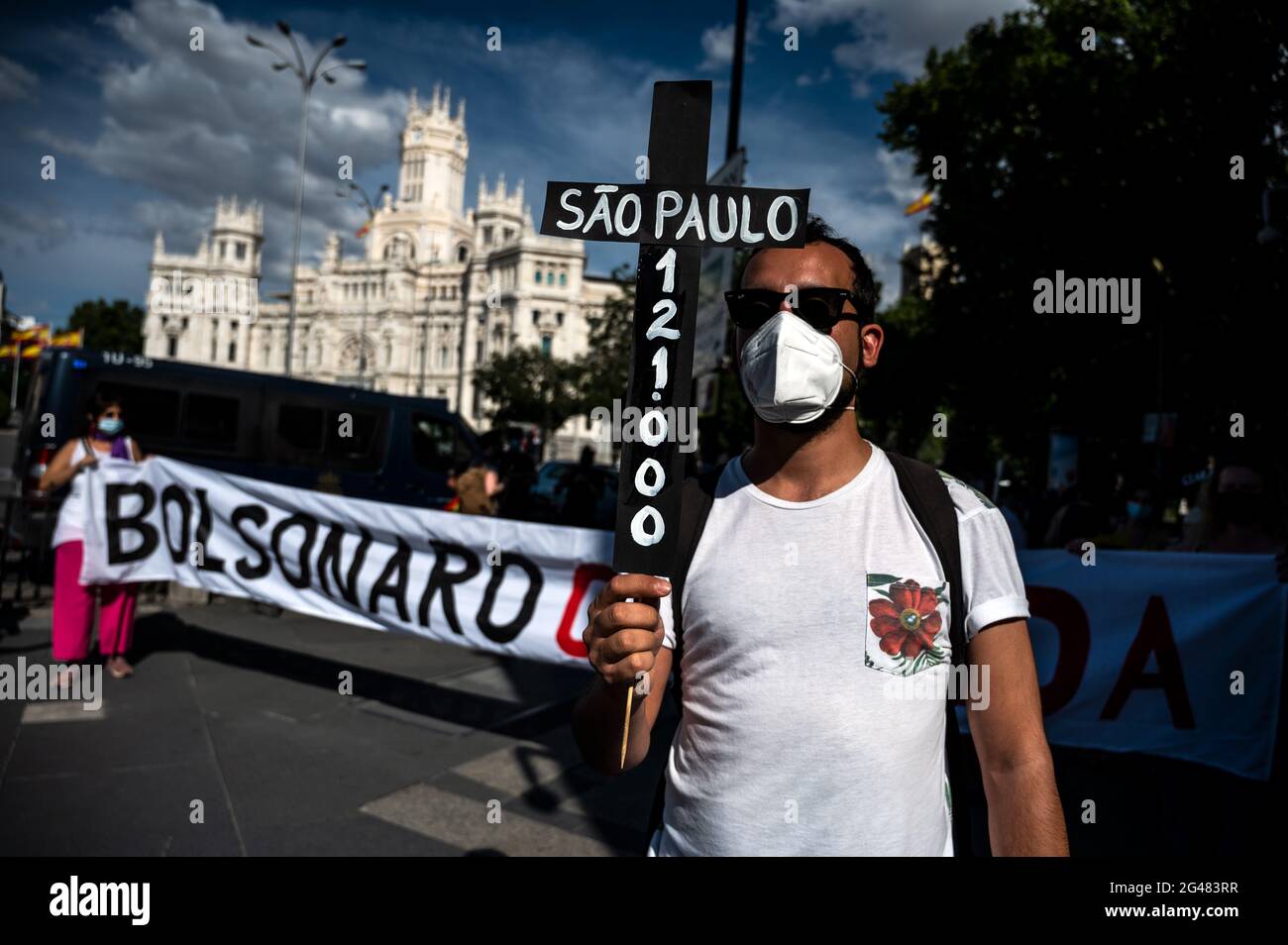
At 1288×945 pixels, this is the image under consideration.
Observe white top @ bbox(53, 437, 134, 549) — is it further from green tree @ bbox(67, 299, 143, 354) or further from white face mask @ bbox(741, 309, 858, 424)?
green tree @ bbox(67, 299, 143, 354)

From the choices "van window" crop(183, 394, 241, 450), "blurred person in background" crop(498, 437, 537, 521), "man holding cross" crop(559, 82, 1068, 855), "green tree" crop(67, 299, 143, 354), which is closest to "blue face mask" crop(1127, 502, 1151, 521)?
"blurred person in background" crop(498, 437, 537, 521)

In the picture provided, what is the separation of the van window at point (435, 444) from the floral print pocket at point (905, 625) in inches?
485

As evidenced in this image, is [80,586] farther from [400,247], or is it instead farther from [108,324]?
[400,247]

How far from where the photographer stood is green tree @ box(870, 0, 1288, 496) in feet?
54.5

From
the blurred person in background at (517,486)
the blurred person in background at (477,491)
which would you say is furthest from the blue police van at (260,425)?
the blurred person in background at (477,491)

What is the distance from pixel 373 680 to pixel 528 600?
2.39 metres

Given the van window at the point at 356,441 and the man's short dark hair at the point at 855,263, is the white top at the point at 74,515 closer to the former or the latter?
the van window at the point at 356,441

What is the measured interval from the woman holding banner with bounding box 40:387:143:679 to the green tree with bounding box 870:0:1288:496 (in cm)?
1507

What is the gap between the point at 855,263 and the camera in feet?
5.86

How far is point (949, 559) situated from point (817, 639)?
0.92 ft

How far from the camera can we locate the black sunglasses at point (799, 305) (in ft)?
5.50

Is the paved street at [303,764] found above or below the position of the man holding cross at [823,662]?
below
